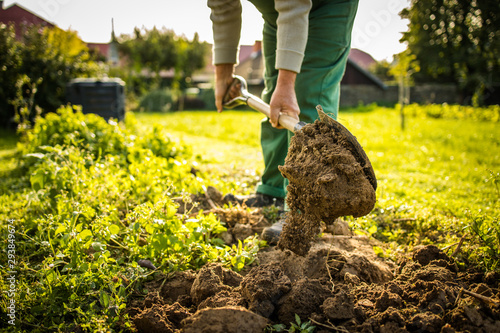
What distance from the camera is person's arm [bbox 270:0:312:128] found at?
7.13 ft

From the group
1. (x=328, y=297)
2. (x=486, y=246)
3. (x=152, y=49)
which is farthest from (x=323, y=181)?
(x=152, y=49)

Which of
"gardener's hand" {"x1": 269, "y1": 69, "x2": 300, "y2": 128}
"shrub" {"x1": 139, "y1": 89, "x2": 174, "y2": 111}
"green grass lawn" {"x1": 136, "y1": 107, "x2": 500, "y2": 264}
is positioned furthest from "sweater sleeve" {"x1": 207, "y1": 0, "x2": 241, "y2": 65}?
"shrub" {"x1": 139, "y1": 89, "x2": 174, "y2": 111}

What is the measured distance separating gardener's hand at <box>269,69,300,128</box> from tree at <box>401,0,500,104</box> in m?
4.74

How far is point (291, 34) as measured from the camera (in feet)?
7.25

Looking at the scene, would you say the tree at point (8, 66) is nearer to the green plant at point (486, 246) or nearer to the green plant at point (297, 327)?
the green plant at point (297, 327)

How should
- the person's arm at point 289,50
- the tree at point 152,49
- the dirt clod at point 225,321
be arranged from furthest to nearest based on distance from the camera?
the tree at point 152,49
the person's arm at point 289,50
the dirt clod at point 225,321

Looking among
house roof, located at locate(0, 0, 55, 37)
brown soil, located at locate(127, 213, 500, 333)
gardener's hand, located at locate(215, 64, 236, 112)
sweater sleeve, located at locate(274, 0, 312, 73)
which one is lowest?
brown soil, located at locate(127, 213, 500, 333)

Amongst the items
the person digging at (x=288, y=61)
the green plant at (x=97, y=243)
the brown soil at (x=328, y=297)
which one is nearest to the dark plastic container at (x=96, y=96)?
the green plant at (x=97, y=243)

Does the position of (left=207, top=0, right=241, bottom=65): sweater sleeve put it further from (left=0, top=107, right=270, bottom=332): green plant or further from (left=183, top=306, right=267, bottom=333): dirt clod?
(left=183, top=306, right=267, bottom=333): dirt clod

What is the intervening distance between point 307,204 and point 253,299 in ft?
1.79

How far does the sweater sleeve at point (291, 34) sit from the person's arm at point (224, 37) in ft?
2.43

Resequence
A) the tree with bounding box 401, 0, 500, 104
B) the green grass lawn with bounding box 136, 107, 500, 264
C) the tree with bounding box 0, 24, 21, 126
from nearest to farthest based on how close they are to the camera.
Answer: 1. the green grass lawn with bounding box 136, 107, 500, 264
2. the tree with bounding box 0, 24, 21, 126
3. the tree with bounding box 401, 0, 500, 104

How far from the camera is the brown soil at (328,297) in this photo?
1416 mm

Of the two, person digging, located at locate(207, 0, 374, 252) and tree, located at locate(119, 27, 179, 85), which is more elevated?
tree, located at locate(119, 27, 179, 85)
